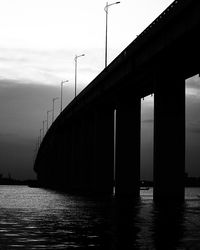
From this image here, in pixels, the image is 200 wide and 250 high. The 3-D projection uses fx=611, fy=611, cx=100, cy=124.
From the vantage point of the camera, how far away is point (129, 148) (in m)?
76.2

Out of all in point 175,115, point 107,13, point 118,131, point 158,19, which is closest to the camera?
point 158,19

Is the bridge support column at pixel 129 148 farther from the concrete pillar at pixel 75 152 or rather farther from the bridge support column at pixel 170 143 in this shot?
the concrete pillar at pixel 75 152

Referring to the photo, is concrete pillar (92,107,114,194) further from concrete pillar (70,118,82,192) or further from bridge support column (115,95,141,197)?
concrete pillar (70,118,82,192)

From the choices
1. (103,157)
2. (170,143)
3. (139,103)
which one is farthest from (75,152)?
(170,143)

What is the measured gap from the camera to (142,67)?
6112 cm

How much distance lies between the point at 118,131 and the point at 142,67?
1746cm

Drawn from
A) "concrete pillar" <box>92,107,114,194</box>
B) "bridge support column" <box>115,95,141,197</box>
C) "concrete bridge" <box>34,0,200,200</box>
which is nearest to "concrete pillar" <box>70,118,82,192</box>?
"concrete bridge" <box>34,0,200,200</box>

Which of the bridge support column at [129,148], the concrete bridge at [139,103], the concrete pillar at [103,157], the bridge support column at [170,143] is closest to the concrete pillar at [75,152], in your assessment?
the concrete bridge at [139,103]

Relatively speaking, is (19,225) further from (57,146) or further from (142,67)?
(57,146)

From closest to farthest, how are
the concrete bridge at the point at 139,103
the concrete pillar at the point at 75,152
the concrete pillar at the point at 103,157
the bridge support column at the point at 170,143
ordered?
the concrete bridge at the point at 139,103 < the bridge support column at the point at 170,143 < the concrete pillar at the point at 103,157 < the concrete pillar at the point at 75,152

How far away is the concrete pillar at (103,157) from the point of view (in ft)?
298

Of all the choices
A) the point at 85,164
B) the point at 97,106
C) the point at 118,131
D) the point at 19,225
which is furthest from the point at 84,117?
the point at 19,225

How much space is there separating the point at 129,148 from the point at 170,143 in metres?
20.6

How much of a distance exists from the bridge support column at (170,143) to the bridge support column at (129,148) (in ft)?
60.2
